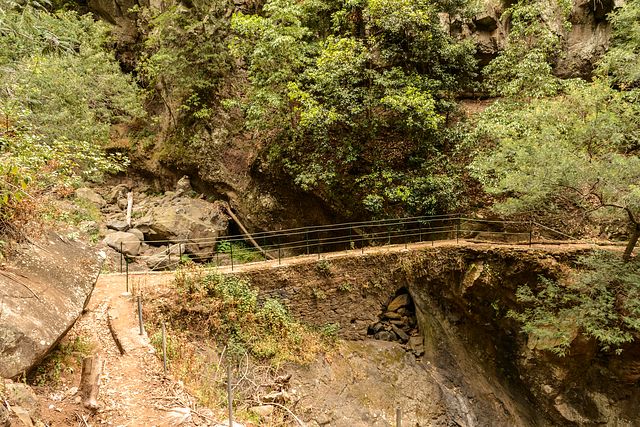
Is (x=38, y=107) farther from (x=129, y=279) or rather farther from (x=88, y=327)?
(x=88, y=327)

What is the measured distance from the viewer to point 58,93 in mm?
15555

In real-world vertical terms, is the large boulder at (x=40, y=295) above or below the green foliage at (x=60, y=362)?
above

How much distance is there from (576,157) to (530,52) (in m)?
5.94

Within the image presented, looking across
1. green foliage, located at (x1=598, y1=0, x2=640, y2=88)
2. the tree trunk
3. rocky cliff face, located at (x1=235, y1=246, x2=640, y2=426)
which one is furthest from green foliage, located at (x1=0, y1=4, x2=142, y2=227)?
green foliage, located at (x1=598, y1=0, x2=640, y2=88)

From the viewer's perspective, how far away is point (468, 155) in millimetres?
13898

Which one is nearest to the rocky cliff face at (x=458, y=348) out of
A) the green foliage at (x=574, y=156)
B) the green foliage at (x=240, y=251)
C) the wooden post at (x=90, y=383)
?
the green foliage at (x=574, y=156)

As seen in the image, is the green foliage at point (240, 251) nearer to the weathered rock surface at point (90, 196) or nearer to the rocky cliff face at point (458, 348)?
the rocky cliff face at point (458, 348)

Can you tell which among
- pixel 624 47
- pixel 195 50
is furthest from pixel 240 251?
pixel 624 47

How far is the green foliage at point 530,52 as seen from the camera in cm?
1332

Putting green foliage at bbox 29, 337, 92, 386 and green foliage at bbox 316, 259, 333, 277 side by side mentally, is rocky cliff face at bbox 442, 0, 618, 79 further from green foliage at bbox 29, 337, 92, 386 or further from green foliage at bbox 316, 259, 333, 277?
green foliage at bbox 29, 337, 92, 386

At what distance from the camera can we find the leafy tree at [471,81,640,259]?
9.24 metres

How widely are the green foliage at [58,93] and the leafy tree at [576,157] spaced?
10.0 meters

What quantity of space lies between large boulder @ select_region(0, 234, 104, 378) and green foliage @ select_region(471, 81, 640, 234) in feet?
32.6

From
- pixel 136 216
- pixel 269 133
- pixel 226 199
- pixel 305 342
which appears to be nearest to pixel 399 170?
pixel 269 133
